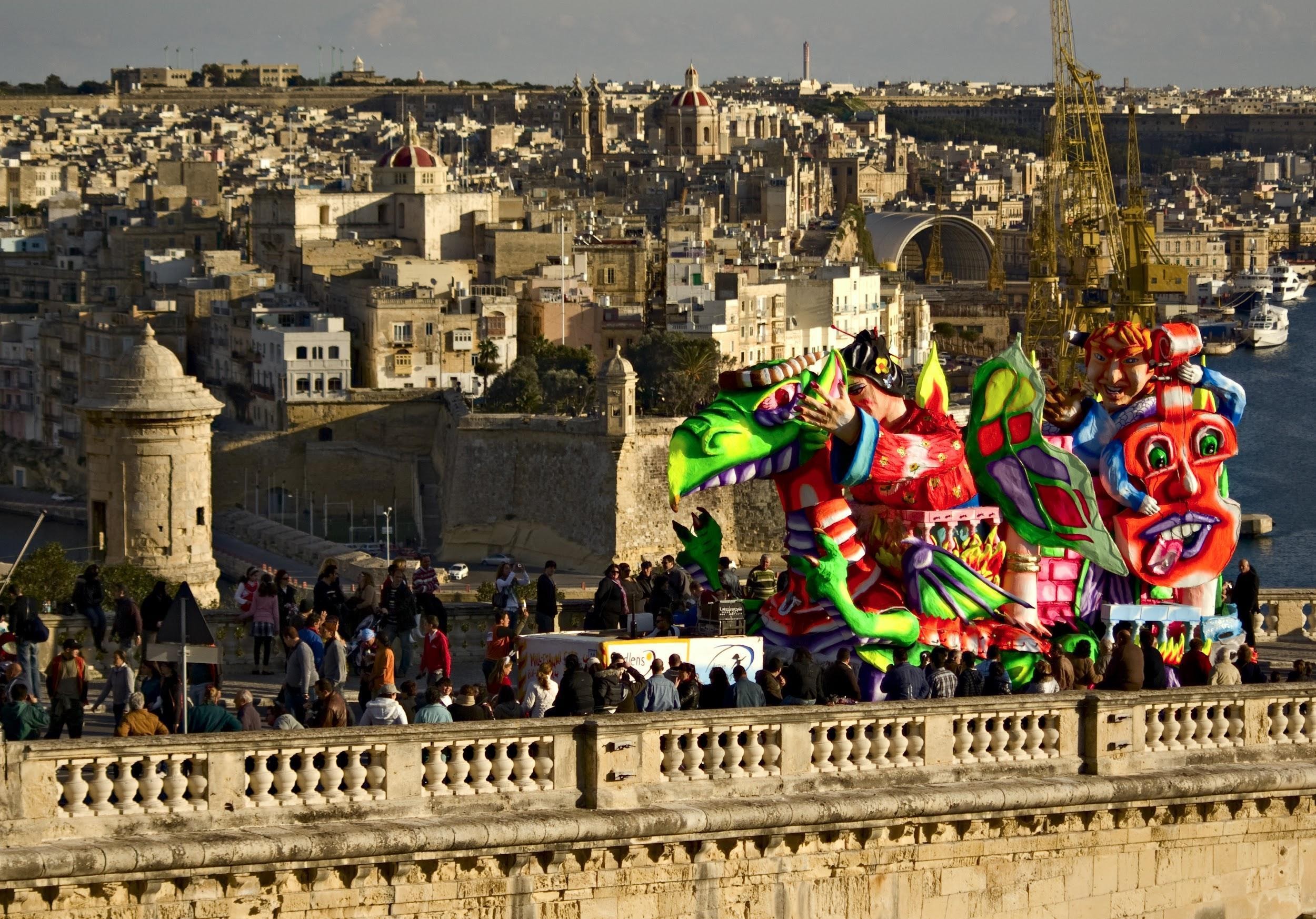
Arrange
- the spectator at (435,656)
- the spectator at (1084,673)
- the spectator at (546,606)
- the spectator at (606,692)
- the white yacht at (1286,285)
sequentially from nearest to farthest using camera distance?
the spectator at (606,692) → the spectator at (1084,673) → the spectator at (435,656) → the spectator at (546,606) → the white yacht at (1286,285)

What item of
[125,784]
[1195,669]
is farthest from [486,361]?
[125,784]

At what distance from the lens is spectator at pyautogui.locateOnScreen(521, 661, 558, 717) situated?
480 inches

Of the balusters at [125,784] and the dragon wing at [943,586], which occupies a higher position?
the dragon wing at [943,586]

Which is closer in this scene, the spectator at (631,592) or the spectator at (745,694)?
the spectator at (745,694)

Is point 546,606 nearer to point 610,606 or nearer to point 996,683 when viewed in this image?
point 610,606

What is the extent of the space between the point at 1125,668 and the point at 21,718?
4673 millimetres

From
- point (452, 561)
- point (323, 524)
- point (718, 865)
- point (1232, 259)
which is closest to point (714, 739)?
point (718, 865)

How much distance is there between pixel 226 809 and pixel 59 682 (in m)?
1.92

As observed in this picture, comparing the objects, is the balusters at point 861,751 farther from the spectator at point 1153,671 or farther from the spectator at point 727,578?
the spectator at point 727,578

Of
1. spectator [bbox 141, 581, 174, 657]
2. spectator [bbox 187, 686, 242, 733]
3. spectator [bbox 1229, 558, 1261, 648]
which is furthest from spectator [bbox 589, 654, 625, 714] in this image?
spectator [bbox 1229, 558, 1261, 648]

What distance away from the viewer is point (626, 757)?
10961mm

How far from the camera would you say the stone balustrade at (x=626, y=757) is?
10016 mm

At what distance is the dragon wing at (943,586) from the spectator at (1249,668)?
3.90 ft

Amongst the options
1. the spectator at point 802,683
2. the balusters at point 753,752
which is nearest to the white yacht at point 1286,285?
the spectator at point 802,683
